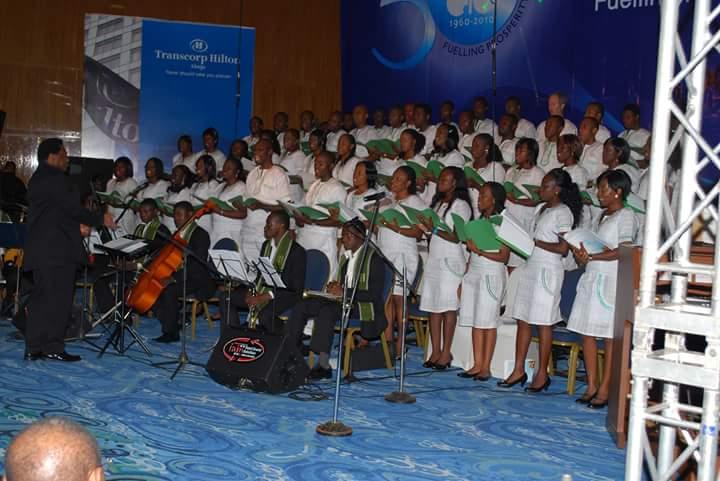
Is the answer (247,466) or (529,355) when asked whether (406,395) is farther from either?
(247,466)

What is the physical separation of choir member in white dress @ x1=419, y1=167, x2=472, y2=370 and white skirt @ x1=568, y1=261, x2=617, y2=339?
4.39 ft

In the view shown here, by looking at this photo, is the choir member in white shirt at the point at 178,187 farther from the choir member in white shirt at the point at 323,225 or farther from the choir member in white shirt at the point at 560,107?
the choir member in white shirt at the point at 560,107

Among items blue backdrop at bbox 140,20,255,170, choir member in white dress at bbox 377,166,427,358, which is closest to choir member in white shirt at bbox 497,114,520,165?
choir member in white dress at bbox 377,166,427,358

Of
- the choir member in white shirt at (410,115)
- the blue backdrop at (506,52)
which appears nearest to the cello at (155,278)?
the choir member in white shirt at (410,115)

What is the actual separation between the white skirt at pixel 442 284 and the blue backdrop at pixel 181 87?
6.96 meters

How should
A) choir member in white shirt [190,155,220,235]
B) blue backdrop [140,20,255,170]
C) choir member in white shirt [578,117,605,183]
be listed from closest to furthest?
choir member in white shirt [578,117,605,183] → choir member in white shirt [190,155,220,235] → blue backdrop [140,20,255,170]

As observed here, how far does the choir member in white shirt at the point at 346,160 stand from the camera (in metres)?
10.1

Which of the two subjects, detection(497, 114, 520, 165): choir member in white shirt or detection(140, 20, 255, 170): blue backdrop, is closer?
detection(497, 114, 520, 165): choir member in white shirt

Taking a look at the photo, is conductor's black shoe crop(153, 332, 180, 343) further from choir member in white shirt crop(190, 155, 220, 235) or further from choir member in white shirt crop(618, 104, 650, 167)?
choir member in white shirt crop(618, 104, 650, 167)

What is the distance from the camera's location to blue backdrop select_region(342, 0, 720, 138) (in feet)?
33.8

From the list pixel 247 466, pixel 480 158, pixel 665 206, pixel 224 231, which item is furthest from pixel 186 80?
pixel 665 206

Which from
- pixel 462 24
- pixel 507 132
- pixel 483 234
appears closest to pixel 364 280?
pixel 483 234

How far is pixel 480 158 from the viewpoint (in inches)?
360

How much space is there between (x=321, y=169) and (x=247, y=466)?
Answer: 4.84 m
